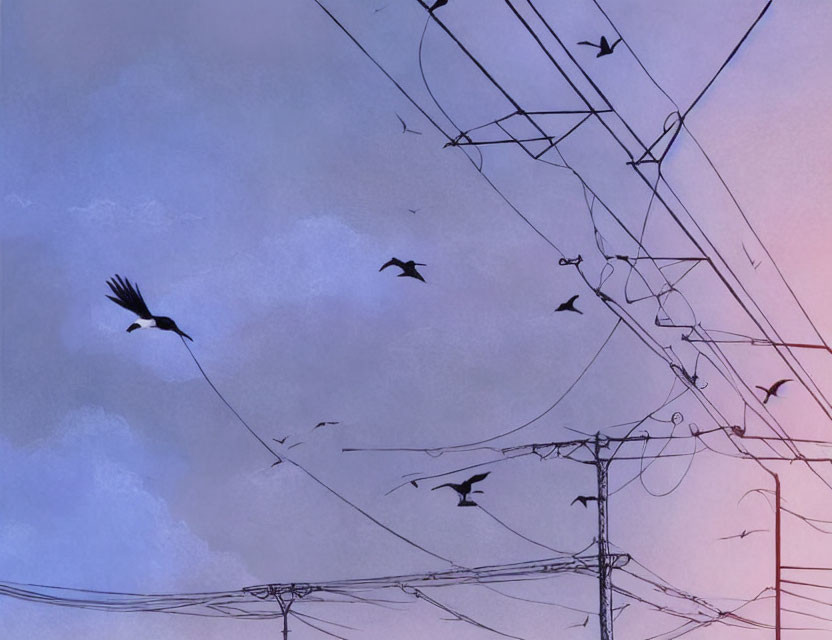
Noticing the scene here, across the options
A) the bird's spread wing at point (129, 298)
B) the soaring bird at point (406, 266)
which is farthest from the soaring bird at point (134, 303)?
the soaring bird at point (406, 266)

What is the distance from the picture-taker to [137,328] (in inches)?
352

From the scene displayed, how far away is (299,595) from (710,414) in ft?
15.8

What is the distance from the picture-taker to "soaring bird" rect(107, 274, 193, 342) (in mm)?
8805

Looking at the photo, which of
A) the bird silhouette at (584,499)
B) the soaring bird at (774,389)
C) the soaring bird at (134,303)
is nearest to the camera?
the soaring bird at (134,303)

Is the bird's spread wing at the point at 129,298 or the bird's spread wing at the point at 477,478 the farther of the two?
the bird's spread wing at the point at 477,478

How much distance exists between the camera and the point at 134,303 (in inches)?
348

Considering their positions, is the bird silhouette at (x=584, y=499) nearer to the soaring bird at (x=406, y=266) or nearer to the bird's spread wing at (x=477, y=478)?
the bird's spread wing at (x=477, y=478)

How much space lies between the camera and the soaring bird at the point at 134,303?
880 centimetres

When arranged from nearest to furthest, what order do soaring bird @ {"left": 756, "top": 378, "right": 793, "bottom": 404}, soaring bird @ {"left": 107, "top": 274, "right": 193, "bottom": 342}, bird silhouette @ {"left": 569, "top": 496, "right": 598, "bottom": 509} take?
1. soaring bird @ {"left": 107, "top": 274, "right": 193, "bottom": 342}
2. soaring bird @ {"left": 756, "top": 378, "right": 793, "bottom": 404}
3. bird silhouette @ {"left": 569, "top": 496, "right": 598, "bottom": 509}

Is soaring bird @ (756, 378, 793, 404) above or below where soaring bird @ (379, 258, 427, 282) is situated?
below

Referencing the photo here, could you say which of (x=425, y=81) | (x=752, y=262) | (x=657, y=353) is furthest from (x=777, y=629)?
(x=425, y=81)

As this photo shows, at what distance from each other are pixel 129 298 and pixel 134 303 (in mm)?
65

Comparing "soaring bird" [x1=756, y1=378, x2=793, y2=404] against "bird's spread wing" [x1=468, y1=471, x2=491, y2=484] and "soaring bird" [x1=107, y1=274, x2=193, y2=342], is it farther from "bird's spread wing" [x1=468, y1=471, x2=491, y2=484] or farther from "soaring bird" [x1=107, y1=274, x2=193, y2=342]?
"soaring bird" [x1=107, y1=274, x2=193, y2=342]

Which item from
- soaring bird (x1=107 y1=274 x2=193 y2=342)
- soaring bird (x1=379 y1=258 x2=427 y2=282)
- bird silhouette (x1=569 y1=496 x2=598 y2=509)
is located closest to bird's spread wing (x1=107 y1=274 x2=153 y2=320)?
soaring bird (x1=107 y1=274 x2=193 y2=342)
